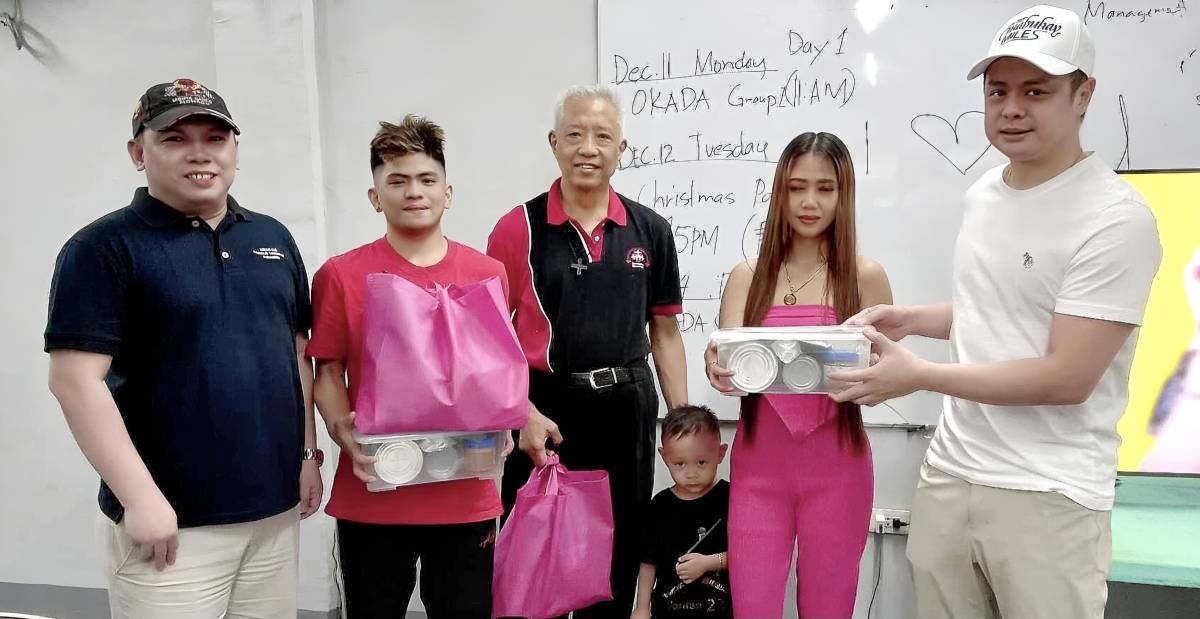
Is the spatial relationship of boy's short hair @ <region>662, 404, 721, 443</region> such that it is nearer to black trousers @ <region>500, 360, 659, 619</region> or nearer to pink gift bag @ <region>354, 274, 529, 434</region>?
black trousers @ <region>500, 360, 659, 619</region>

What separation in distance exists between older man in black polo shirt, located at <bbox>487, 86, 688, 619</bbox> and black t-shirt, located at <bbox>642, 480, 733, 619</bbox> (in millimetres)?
154

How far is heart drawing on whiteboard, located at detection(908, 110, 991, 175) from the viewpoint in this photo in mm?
2268

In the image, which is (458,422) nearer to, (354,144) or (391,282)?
(391,282)

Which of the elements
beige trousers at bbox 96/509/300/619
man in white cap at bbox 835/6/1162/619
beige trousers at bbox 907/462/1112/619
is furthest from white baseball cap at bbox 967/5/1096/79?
beige trousers at bbox 96/509/300/619

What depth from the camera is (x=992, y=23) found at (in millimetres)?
2238

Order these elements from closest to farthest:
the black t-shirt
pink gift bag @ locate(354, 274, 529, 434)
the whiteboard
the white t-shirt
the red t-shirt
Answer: the white t-shirt
pink gift bag @ locate(354, 274, 529, 434)
the red t-shirt
the black t-shirt
the whiteboard

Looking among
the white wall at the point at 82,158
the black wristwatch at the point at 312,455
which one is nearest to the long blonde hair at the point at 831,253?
the black wristwatch at the point at 312,455

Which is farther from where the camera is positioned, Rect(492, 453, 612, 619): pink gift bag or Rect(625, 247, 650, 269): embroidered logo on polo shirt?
Rect(625, 247, 650, 269): embroidered logo on polo shirt

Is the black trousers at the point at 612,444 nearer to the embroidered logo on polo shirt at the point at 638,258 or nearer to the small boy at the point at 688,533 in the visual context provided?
the small boy at the point at 688,533

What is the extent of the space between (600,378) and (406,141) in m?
0.71

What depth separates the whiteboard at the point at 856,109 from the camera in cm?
218

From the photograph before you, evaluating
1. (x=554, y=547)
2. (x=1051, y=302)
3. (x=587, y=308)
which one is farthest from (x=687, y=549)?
(x=1051, y=302)

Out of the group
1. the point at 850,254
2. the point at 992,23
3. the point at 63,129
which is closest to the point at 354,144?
the point at 63,129

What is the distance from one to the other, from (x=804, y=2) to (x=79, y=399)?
218 centimetres
